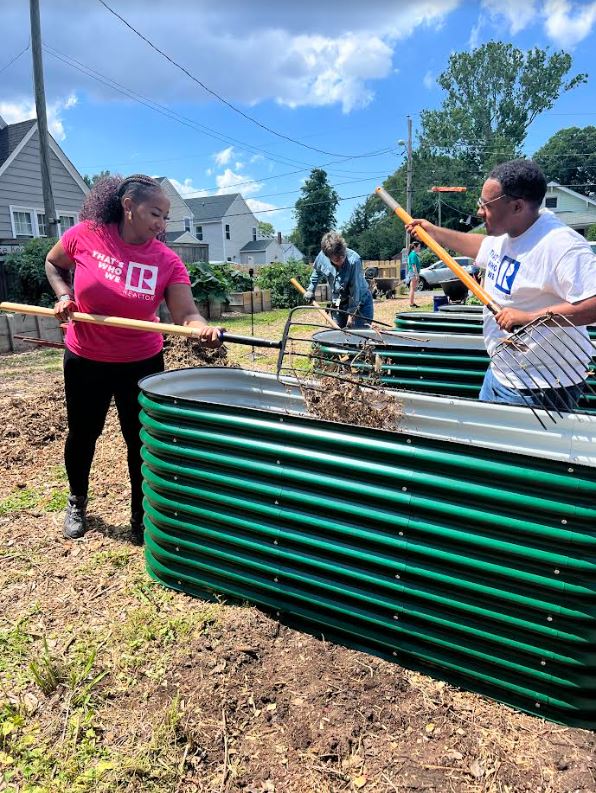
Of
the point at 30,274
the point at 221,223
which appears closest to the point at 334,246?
the point at 30,274

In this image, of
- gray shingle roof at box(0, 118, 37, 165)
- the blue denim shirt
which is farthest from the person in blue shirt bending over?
gray shingle roof at box(0, 118, 37, 165)

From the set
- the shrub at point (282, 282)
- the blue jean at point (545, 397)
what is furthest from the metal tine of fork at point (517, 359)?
the shrub at point (282, 282)

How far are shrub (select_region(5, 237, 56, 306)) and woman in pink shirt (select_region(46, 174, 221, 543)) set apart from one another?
10.6m

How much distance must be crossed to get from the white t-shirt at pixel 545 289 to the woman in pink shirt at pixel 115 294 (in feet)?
4.78

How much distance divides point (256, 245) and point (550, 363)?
61028 millimetres

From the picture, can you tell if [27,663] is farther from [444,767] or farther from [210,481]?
[444,767]

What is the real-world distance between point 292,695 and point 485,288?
7.09ft

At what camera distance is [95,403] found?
3.46 metres

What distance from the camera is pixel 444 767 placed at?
77.1 inches

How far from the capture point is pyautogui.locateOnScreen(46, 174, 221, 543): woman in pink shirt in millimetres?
3242

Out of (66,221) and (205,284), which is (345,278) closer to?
(205,284)

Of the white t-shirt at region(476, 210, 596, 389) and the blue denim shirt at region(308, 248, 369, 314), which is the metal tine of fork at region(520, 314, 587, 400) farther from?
the blue denim shirt at region(308, 248, 369, 314)

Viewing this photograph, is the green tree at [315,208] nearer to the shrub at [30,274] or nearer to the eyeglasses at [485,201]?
the shrub at [30,274]

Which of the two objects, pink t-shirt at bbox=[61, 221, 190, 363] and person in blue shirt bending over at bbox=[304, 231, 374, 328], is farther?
person in blue shirt bending over at bbox=[304, 231, 374, 328]
